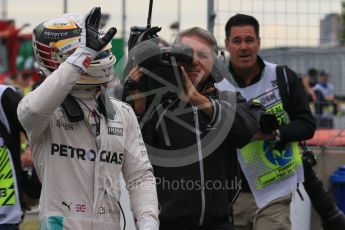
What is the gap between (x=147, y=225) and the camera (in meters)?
3.75

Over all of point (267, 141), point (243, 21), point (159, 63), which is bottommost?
point (267, 141)

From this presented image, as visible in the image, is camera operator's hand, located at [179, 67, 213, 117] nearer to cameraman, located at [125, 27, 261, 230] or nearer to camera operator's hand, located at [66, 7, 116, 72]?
cameraman, located at [125, 27, 261, 230]

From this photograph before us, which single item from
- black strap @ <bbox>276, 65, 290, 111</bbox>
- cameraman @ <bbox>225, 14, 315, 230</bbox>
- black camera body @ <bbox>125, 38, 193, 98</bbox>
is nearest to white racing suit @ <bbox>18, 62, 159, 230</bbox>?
black camera body @ <bbox>125, 38, 193, 98</bbox>

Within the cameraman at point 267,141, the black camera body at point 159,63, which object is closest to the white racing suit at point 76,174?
the black camera body at point 159,63

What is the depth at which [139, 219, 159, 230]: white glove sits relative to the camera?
3.74 m

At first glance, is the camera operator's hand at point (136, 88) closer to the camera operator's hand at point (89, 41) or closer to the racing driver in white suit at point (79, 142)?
the racing driver in white suit at point (79, 142)

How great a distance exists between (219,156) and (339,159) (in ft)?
10.6

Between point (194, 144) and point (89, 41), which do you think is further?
point (194, 144)

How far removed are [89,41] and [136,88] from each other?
1.18 m

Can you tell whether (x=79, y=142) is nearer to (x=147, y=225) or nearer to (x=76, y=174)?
(x=76, y=174)

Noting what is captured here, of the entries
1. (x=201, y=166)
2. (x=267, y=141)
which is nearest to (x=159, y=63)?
(x=201, y=166)

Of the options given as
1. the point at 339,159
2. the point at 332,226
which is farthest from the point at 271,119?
the point at 339,159

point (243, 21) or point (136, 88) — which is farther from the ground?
point (243, 21)

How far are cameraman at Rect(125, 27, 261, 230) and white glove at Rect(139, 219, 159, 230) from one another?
0.98m
